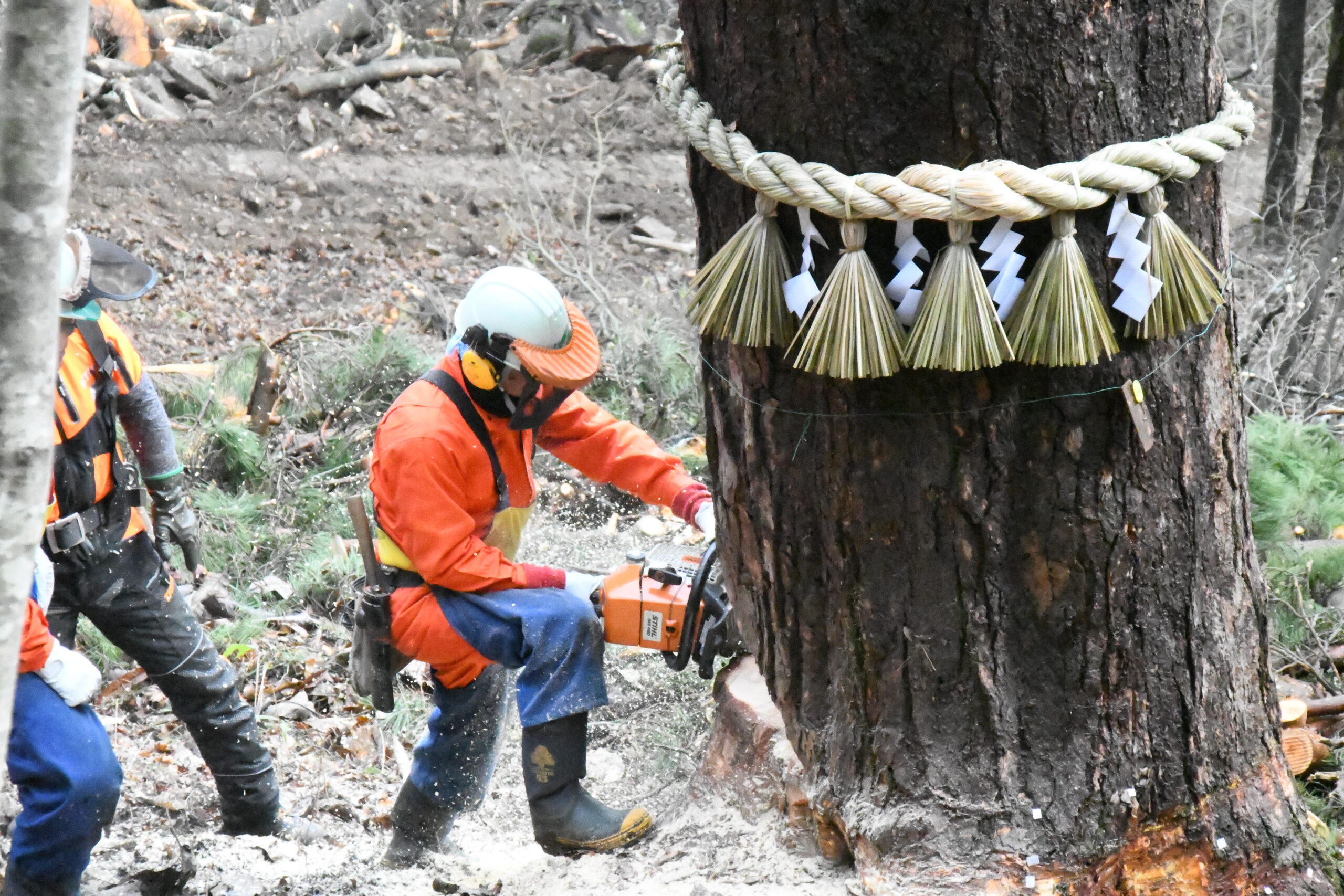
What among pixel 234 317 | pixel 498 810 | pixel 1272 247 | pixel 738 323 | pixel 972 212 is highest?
pixel 972 212

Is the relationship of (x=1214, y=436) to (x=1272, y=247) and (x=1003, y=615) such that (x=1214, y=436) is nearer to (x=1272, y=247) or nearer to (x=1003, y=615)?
(x=1003, y=615)

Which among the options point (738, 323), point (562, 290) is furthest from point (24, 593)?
point (562, 290)

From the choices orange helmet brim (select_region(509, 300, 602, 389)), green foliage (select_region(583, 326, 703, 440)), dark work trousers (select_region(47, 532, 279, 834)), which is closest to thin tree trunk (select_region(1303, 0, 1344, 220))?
green foliage (select_region(583, 326, 703, 440))

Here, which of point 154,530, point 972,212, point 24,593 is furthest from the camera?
point 154,530

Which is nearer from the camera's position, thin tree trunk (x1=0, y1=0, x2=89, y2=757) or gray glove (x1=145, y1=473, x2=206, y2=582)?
thin tree trunk (x1=0, y1=0, x2=89, y2=757)

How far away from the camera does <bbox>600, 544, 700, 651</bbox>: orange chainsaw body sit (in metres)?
3.17

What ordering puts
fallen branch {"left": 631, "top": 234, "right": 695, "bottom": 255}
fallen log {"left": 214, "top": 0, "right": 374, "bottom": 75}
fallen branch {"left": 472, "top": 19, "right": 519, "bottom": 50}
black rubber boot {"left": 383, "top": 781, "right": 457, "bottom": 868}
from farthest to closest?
fallen branch {"left": 472, "top": 19, "right": 519, "bottom": 50}
fallen log {"left": 214, "top": 0, "right": 374, "bottom": 75}
fallen branch {"left": 631, "top": 234, "right": 695, "bottom": 255}
black rubber boot {"left": 383, "top": 781, "right": 457, "bottom": 868}

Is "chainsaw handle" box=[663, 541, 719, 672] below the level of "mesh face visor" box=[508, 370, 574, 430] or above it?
below

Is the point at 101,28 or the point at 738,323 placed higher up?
the point at 101,28

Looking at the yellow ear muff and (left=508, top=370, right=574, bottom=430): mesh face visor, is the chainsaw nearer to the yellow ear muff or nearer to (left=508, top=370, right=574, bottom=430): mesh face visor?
(left=508, top=370, right=574, bottom=430): mesh face visor

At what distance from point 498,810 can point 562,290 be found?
17.3 ft

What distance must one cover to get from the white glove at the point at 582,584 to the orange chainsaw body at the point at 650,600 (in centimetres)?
8

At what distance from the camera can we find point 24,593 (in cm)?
112

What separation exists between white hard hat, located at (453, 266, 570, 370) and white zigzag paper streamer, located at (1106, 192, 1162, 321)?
1.76 metres
